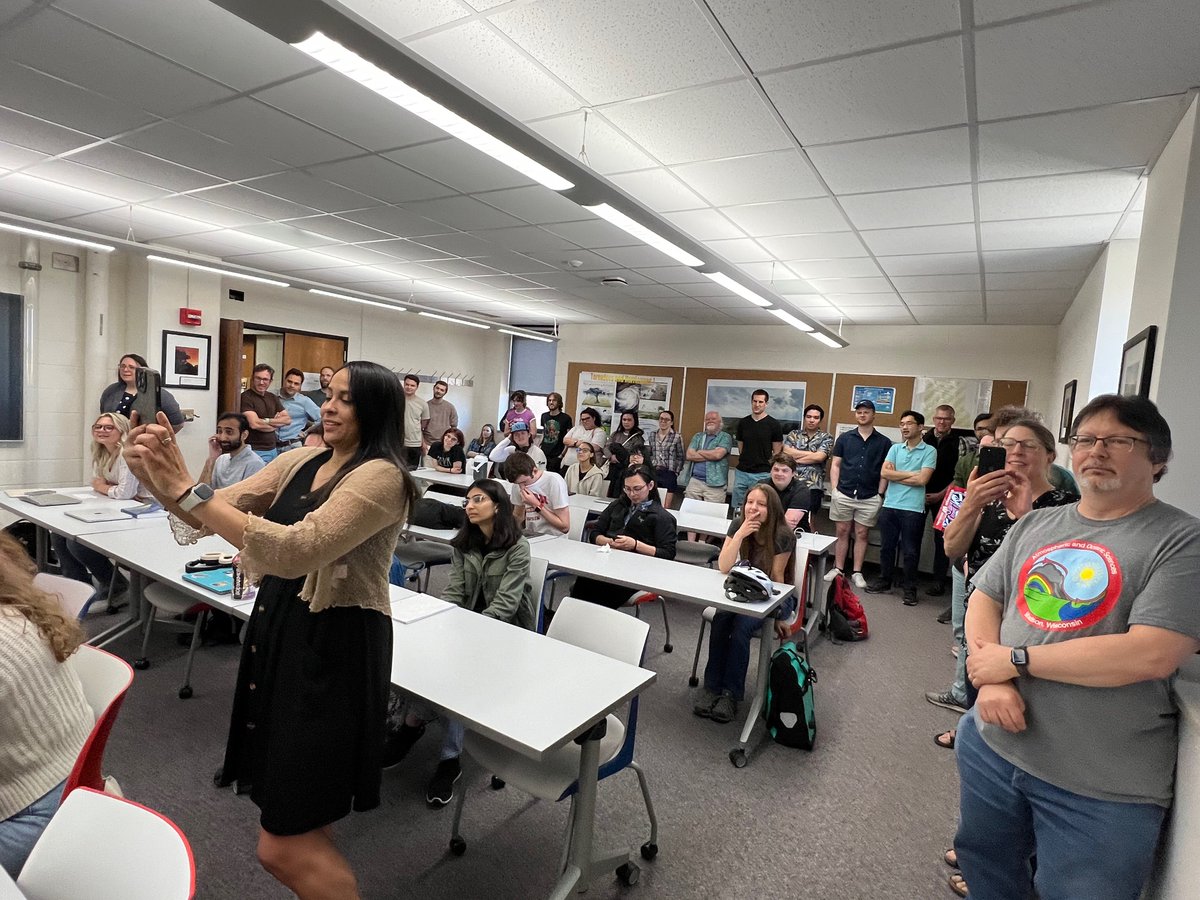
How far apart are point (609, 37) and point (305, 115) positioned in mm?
1565

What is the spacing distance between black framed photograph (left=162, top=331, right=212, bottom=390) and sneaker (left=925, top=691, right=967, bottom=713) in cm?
719

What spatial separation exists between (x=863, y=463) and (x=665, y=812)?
4.66 meters

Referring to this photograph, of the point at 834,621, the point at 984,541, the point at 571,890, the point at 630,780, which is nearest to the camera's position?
the point at 571,890

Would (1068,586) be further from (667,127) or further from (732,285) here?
(732,285)

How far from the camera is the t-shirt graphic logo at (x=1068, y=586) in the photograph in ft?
4.27

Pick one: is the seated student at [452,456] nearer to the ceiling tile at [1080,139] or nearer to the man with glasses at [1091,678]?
the ceiling tile at [1080,139]

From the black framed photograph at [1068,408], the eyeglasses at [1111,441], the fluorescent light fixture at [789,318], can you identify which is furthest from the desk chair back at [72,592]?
the black framed photograph at [1068,408]

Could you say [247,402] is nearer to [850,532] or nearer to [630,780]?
[630,780]

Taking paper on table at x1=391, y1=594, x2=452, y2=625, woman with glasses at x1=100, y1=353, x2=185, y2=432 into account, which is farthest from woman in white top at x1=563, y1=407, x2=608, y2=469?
paper on table at x1=391, y1=594, x2=452, y2=625

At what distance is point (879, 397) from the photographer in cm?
753

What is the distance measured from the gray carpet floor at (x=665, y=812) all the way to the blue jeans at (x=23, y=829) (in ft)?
2.59

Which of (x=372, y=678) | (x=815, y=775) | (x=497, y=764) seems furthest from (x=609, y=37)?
(x=815, y=775)

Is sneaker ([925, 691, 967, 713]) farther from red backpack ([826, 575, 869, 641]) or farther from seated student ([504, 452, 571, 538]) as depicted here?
seated student ([504, 452, 571, 538])

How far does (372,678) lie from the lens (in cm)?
142
